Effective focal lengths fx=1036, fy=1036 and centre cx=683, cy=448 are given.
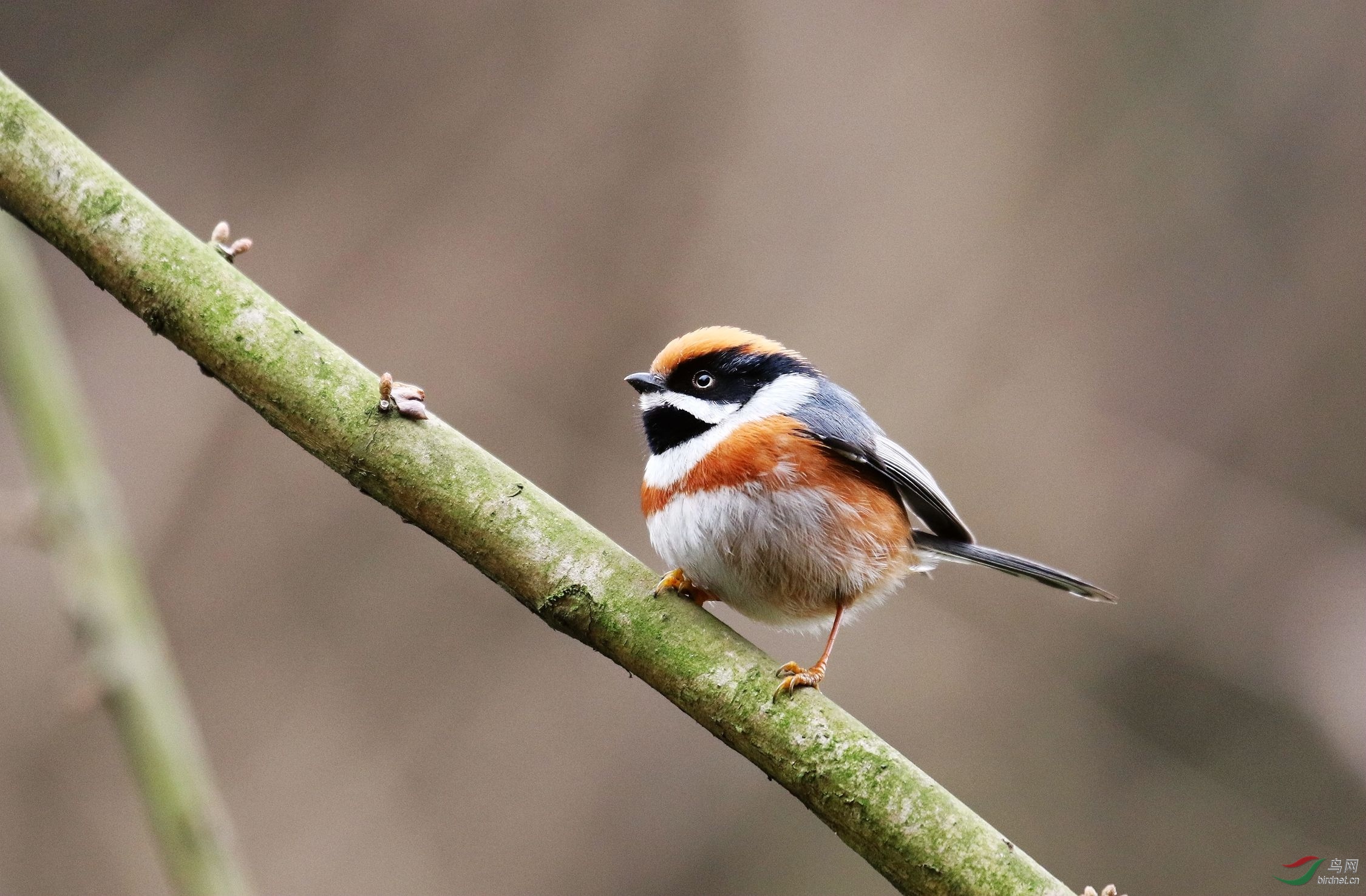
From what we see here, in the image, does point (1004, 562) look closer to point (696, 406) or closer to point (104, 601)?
point (696, 406)

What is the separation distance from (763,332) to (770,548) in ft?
9.74

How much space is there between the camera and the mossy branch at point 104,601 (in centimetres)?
236

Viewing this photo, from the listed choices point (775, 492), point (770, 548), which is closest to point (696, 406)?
point (775, 492)

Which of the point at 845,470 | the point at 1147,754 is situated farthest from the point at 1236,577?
the point at 845,470

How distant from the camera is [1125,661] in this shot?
6.00m

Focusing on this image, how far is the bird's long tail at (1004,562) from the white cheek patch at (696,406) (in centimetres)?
81

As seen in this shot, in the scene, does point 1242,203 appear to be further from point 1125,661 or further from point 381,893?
point 381,893

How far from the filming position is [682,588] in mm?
2840

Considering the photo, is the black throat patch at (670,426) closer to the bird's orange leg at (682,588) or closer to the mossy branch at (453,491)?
the bird's orange leg at (682,588)

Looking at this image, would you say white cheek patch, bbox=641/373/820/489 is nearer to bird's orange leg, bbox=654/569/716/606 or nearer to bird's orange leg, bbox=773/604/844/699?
bird's orange leg, bbox=654/569/716/606

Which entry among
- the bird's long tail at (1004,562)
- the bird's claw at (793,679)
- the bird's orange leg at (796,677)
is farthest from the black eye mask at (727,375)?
the bird's claw at (793,679)

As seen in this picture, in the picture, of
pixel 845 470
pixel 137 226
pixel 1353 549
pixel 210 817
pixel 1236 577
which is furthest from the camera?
pixel 1236 577

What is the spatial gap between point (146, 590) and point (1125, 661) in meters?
5.21

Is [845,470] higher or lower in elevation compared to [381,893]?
higher
